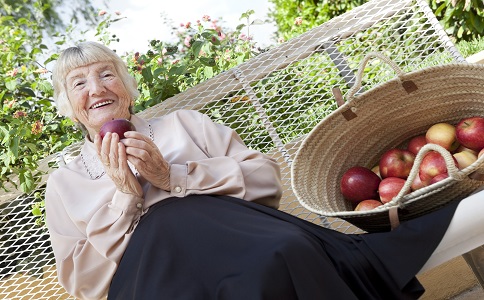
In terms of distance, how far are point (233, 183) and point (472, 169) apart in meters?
0.75

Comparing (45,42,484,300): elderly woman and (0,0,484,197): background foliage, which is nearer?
(45,42,484,300): elderly woman

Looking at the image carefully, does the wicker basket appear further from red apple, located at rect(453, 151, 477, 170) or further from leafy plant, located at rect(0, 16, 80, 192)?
leafy plant, located at rect(0, 16, 80, 192)

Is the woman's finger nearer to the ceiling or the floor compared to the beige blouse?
nearer to the ceiling

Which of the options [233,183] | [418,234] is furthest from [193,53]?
[418,234]

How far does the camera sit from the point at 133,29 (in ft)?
18.8

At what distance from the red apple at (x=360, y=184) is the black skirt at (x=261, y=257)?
0.27 metres

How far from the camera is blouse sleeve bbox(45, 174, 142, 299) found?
2.19 meters

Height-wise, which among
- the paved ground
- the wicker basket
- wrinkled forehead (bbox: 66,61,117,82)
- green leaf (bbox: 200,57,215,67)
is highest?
wrinkled forehead (bbox: 66,61,117,82)

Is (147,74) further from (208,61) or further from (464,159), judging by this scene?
(464,159)

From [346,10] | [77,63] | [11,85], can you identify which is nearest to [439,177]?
[77,63]

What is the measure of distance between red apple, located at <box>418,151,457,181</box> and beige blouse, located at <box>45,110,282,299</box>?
0.51 meters

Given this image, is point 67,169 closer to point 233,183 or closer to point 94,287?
point 94,287

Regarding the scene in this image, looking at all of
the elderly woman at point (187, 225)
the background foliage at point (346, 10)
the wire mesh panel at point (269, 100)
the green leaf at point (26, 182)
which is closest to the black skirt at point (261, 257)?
the elderly woman at point (187, 225)

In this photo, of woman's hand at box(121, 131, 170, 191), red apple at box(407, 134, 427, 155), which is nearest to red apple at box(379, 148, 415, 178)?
red apple at box(407, 134, 427, 155)
